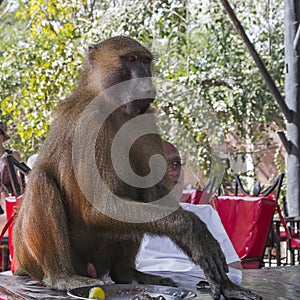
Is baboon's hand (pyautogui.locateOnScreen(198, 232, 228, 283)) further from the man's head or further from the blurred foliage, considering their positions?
the blurred foliage

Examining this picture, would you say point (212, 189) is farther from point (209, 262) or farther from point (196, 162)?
point (196, 162)

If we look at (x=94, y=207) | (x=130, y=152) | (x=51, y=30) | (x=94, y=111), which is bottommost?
(x=94, y=207)

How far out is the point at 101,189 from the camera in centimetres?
203

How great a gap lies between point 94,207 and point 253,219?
6.36 feet

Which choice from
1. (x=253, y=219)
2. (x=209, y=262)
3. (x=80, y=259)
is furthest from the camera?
(x=253, y=219)

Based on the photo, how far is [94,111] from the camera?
219 centimetres

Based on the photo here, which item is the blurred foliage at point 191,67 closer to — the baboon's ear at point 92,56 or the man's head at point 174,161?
the man's head at point 174,161

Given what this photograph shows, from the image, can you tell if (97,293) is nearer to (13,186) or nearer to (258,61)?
(13,186)

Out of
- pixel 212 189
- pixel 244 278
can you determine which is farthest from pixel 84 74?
pixel 212 189

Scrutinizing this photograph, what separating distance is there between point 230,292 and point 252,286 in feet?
0.88

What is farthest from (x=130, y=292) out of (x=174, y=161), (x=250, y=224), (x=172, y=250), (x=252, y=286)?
(x=250, y=224)

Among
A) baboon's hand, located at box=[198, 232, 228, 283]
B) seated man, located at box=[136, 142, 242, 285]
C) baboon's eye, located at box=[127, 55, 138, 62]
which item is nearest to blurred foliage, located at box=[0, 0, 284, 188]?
seated man, located at box=[136, 142, 242, 285]

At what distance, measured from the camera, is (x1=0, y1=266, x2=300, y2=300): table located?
1.65m

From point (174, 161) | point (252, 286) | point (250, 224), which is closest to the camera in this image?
point (252, 286)
